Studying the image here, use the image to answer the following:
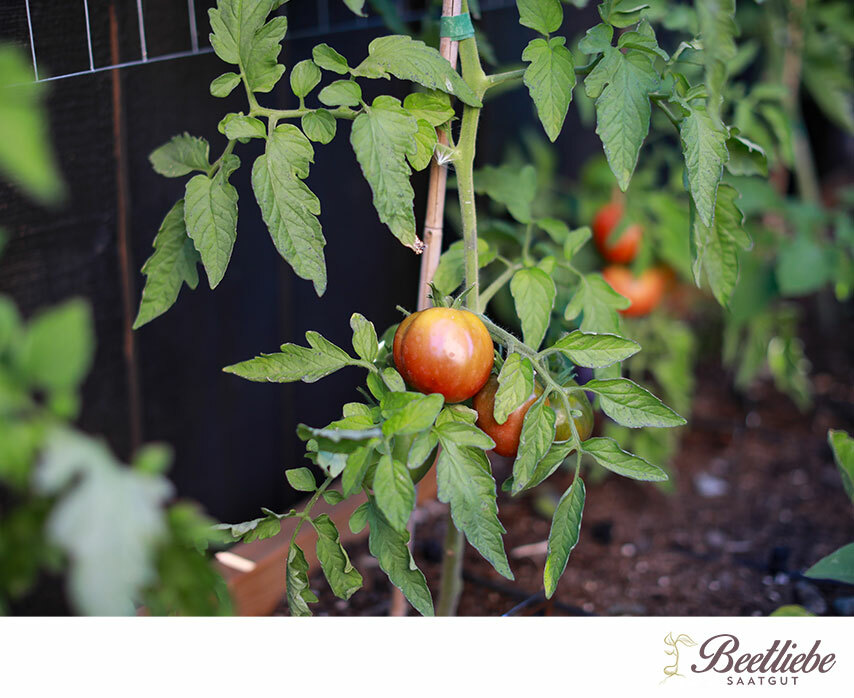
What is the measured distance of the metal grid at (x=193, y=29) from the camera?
0.99 m

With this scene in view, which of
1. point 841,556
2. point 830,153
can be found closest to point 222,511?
point 841,556

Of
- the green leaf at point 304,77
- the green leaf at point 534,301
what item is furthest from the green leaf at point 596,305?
the green leaf at point 304,77

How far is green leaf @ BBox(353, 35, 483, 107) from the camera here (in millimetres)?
757

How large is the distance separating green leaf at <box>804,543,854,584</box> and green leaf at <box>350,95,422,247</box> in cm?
62

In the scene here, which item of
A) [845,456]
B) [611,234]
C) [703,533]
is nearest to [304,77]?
[845,456]

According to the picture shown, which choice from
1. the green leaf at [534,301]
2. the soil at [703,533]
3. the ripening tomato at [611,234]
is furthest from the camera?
the ripening tomato at [611,234]

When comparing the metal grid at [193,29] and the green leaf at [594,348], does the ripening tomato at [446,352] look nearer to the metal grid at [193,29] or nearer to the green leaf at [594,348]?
the green leaf at [594,348]

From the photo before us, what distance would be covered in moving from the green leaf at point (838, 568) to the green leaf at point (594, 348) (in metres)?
0.36

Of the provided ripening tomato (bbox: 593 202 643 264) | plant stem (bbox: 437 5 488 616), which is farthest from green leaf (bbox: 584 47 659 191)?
ripening tomato (bbox: 593 202 643 264)

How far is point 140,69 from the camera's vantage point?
A: 1133 mm

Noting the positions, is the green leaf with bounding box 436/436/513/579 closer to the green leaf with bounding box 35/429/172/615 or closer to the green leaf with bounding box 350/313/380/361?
the green leaf with bounding box 350/313/380/361

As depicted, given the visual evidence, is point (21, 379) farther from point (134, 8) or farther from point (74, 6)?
point (134, 8)
